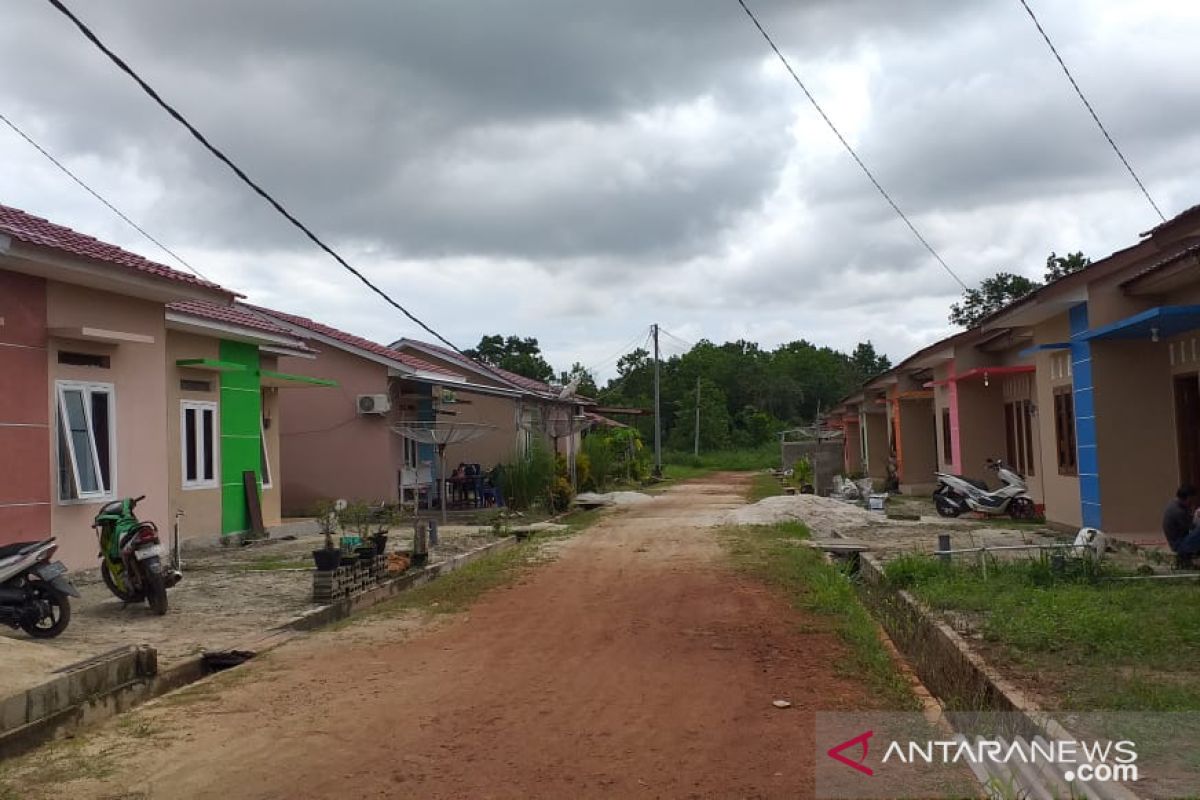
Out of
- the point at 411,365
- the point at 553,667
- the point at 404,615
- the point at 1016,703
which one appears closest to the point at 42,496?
the point at 404,615

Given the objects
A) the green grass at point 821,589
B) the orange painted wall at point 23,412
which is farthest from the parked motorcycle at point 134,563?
the green grass at point 821,589

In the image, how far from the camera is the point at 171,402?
51.9 feet

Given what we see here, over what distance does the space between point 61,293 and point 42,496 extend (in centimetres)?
241

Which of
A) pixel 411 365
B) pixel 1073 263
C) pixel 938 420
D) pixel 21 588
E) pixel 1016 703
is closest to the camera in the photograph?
pixel 1016 703

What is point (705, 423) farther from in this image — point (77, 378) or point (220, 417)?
point (77, 378)

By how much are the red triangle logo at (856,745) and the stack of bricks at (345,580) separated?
6.40 meters

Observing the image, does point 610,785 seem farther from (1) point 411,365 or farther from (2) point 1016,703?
(1) point 411,365

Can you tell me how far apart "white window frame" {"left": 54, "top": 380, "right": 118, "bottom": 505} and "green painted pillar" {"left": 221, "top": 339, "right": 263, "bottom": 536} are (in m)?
4.13

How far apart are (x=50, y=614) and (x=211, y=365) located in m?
7.76

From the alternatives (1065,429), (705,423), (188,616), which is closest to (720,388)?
(705,423)

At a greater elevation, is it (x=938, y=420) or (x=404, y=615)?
(x=938, y=420)

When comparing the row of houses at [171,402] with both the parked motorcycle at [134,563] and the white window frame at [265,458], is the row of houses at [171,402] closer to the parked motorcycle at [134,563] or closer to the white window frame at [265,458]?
the white window frame at [265,458]

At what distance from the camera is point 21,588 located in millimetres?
8812

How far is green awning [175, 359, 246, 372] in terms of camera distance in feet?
52.3
